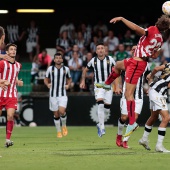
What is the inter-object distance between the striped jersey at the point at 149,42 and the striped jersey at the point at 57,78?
6669mm

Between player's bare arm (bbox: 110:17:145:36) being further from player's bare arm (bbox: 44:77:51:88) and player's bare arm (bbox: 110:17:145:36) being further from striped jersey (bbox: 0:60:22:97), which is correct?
player's bare arm (bbox: 44:77:51:88)

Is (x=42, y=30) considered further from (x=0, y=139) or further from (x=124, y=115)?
(x=124, y=115)

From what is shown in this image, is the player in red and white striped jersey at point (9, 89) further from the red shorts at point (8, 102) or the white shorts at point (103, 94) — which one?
the white shorts at point (103, 94)

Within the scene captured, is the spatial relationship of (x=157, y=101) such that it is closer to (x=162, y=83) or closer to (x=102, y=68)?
(x=162, y=83)

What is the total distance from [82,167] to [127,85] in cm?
338

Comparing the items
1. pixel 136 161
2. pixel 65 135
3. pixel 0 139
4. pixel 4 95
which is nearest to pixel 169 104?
pixel 65 135

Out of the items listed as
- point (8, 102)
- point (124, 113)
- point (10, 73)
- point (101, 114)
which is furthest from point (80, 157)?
point (101, 114)

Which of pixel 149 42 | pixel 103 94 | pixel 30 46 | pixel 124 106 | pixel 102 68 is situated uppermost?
pixel 30 46

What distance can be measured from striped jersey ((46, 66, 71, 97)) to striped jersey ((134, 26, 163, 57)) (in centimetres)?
667

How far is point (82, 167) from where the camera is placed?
10.1 m

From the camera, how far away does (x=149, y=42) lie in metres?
12.8

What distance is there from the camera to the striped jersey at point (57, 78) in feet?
64.0

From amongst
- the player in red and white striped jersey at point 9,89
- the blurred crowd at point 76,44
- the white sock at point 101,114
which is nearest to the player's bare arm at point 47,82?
the white sock at point 101,114

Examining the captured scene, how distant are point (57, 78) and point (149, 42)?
7.08m
